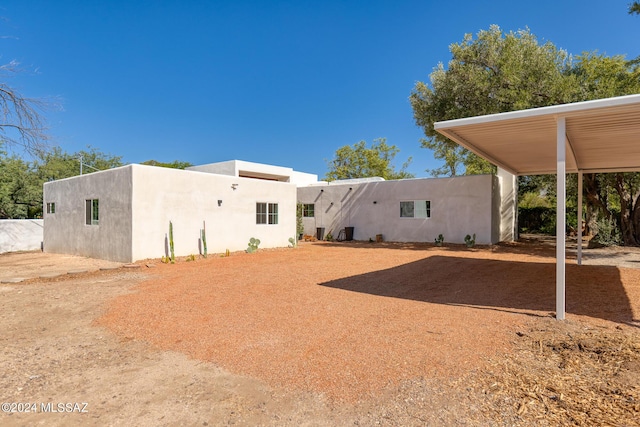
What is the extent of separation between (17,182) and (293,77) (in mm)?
19135

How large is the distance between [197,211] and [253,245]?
268 centimetres

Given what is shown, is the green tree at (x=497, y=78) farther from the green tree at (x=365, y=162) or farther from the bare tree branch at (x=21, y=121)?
the green tree at (x=365, y=162)

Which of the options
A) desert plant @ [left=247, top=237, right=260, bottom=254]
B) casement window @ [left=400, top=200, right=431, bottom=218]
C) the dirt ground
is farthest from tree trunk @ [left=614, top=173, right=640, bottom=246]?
desert plant @ [left=247, top=237, right=260, bottom=254]

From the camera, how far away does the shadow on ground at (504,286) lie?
5.32 meters

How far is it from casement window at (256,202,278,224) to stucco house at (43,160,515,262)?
1.6 inches

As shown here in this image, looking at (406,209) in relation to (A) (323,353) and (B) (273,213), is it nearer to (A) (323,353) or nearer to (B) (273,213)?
(B) (273,213)

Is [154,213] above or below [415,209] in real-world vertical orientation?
below

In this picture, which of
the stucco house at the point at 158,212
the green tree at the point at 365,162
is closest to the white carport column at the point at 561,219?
the stucco house at the point at 158,212

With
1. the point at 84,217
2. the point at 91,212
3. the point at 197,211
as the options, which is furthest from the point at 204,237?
the point at 84,217

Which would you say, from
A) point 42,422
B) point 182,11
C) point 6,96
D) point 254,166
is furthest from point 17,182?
point 42,422

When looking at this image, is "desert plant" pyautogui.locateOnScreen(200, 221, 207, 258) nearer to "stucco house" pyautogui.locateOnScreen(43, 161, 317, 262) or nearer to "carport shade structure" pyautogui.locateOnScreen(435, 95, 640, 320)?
"stucco house" pyautogui.locateOnScreen(43, 161, 317, 262)

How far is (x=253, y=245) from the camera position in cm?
1375

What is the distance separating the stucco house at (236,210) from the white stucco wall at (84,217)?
1.3 inches

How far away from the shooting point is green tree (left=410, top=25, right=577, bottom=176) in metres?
12.1
